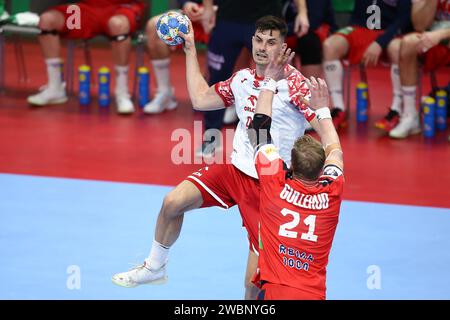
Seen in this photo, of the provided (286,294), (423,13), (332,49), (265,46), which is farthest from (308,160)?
(332,49)

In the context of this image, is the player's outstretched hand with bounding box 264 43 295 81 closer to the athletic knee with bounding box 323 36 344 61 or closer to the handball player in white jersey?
the handball player in white jersey

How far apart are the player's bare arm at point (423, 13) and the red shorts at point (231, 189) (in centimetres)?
515

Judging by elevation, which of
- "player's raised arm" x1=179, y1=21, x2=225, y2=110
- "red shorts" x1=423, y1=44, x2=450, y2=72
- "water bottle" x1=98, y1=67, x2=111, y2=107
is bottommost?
"water bottle" x1=98, y1=67, x2=111, y2=107

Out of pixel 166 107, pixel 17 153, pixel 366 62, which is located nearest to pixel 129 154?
pixel 17 153

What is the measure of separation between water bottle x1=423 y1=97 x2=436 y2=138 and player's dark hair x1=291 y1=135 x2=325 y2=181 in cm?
604

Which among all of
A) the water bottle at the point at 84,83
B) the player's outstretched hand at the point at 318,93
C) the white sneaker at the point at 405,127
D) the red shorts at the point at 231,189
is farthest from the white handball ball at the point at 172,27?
the water bottle at the point at 84,83

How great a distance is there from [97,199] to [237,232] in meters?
1.43

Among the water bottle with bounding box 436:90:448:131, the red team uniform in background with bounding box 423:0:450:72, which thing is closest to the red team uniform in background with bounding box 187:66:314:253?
the red team uniform in background with bounding box 423:0:450:72

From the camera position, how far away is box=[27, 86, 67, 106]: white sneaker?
12.5 metres

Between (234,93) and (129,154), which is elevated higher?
(234,93)

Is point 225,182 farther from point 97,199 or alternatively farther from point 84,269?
point 97,199

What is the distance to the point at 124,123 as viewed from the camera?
38.8 ft

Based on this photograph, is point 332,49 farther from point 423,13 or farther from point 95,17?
point 95,17

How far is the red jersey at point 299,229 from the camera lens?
5508 millimetres
